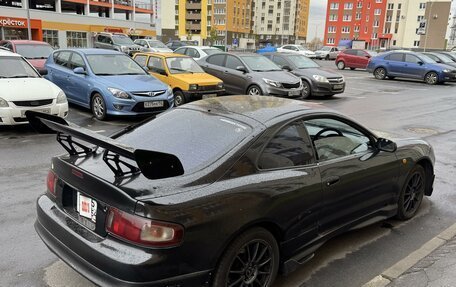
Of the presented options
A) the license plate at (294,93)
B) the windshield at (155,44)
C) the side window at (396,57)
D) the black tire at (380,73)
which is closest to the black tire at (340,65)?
the black tire at (380,73)

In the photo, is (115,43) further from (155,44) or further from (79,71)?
(79,71)

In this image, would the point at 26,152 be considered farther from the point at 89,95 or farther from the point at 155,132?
the point at 155,132

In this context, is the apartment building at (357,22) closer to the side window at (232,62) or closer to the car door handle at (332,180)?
the side window at (232,62)

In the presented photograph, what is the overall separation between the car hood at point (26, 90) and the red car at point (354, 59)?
26.3 metres

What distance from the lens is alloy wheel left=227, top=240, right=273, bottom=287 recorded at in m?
2.91

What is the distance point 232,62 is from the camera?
1447 cm

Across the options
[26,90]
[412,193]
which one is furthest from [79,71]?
[412,193]

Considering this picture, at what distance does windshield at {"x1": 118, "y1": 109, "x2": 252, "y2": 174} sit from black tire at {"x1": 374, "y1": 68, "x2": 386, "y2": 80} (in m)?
23.5

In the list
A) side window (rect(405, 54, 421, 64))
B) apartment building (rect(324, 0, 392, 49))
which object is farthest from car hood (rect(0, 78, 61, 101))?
apartment building (rect(324, 0, 392, 49))

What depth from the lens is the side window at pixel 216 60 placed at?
14789 mm

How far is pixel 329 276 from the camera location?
360 centimetres

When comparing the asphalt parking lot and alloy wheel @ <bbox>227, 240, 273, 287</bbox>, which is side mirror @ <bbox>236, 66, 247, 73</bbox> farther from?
alloy wheel @ <bbox>227, 240, 273, 287</bbox>

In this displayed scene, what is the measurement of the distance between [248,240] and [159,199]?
734 mm

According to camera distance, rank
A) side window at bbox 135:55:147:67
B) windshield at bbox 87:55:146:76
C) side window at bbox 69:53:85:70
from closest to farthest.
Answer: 1. windshield at bbox 87:55:146:76
2. side window at bbox 69:53:85:70
3. side window at bbox 135:55:147:67
